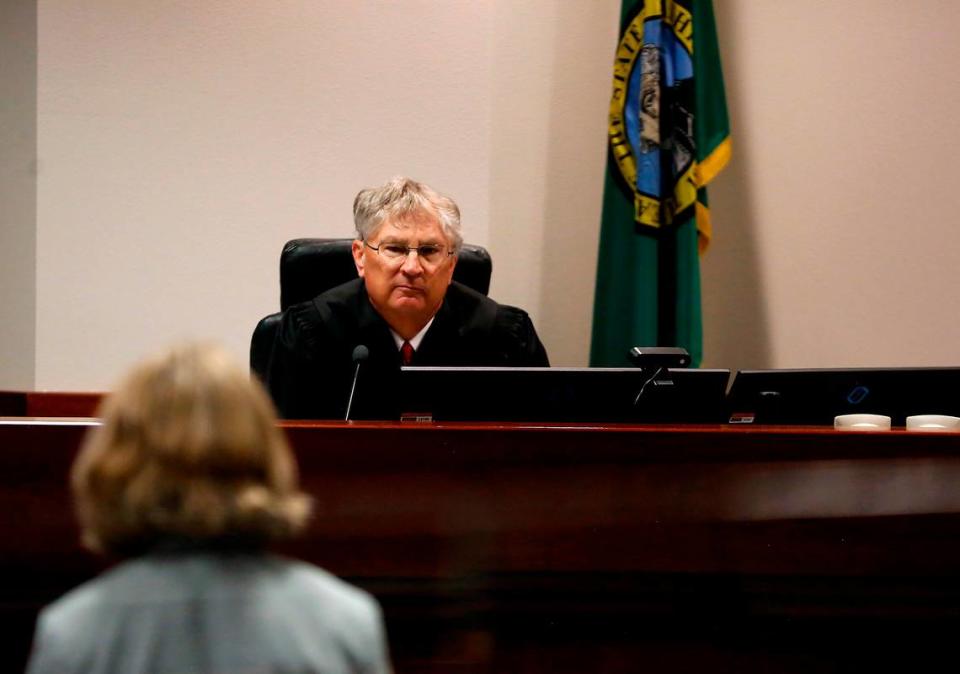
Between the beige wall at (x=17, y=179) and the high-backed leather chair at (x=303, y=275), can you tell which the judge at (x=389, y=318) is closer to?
the high-backed leather chair at (x=303, y=275)

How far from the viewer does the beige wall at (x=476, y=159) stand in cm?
426

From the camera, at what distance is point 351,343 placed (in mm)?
3338

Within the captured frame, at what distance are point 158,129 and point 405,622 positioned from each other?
2660 mm

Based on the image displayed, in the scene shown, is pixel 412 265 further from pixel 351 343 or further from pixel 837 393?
pixel 837 393

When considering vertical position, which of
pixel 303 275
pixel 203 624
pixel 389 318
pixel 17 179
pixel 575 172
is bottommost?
pixel 203 624

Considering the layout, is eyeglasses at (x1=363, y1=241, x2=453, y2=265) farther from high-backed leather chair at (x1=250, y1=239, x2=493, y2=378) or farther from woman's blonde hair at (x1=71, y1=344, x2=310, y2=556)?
woman's blonde hair at (x1=71, y1=344, x2=310, y2=556)

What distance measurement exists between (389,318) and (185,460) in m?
2.30

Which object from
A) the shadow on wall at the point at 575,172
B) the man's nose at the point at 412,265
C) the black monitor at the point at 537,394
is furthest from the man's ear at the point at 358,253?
the shadow on wall at the point at 575,172

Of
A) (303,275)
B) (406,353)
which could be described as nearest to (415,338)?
(406,353)

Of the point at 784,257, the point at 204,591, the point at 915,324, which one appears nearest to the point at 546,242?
the point at 784,257

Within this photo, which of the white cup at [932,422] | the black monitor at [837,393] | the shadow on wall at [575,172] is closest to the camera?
the white cup at [932,422]

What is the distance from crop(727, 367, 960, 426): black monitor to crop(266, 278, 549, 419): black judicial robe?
0.95 m

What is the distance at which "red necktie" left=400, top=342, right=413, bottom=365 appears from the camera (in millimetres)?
3424

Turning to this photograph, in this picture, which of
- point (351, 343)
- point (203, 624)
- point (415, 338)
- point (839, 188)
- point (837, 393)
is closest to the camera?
point (203, 624)
